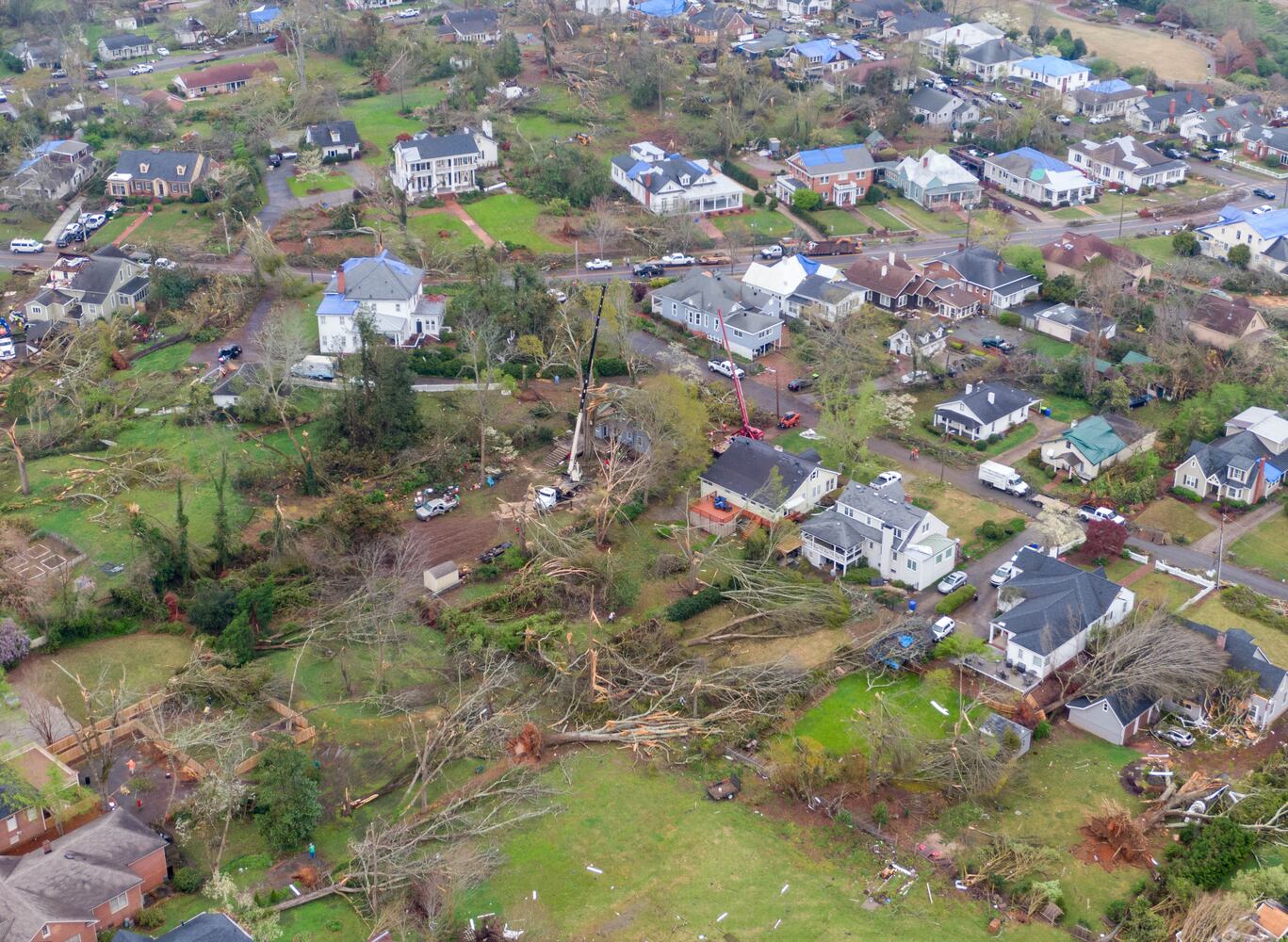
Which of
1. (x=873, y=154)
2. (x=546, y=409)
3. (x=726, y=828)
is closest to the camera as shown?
(x=726, y=828)

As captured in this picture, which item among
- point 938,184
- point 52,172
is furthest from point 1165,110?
point 52,172

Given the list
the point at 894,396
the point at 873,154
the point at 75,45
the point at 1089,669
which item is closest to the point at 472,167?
the point at 873,154

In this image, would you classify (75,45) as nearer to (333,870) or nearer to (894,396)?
(894,396)

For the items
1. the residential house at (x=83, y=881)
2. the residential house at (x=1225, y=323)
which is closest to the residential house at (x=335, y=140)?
the residential house at (x=1225, y=323)

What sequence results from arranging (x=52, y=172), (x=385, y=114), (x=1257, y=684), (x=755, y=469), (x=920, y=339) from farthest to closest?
(x=385, y=114), (x=52, y=172), (x=920, y=339), (x=755, y=469), (x=1257, y=684)

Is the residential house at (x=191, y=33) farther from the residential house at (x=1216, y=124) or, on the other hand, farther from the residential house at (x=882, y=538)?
the residential house at (x=882, y=538)

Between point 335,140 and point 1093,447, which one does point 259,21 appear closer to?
point 335,140
